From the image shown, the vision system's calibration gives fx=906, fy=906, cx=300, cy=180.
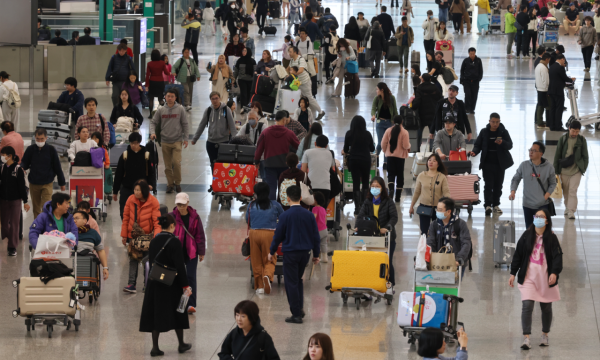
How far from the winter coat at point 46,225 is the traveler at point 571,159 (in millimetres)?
7141

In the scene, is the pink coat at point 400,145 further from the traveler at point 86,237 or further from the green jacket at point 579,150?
the traveler at point 86,237

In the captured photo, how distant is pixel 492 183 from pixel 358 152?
7.18 feet

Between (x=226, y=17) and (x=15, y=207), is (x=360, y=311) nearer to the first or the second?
(x=15, y=207)

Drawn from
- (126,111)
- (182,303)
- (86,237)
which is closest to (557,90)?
(126,111)

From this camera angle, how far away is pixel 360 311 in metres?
9.73

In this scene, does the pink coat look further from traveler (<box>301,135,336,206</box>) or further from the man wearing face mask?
the man wearing face mask

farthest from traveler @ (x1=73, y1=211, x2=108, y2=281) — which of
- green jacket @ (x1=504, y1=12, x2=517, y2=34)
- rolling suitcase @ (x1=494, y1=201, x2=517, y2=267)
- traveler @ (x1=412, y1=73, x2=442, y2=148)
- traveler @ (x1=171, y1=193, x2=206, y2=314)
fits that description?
green jacket @ (x1=504, y1=12, x2=517, y2=34)

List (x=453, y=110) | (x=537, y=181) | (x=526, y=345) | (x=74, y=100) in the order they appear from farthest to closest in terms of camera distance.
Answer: (x=74, y=100)
(x=453, y=110)
(x=537, y=181)
(x=526, y=345)

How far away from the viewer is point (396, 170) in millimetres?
14516

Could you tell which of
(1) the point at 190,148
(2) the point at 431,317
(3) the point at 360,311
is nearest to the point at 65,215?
(3) the point at 360,311

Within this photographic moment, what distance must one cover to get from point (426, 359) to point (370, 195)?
15.1ft

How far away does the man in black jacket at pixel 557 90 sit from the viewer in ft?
63.7

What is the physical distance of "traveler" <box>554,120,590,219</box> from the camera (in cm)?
1298

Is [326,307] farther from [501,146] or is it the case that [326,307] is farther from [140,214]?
[501,146]
